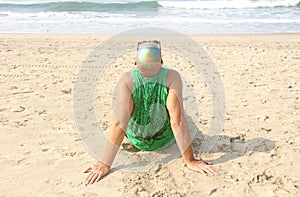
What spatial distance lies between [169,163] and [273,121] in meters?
1.47

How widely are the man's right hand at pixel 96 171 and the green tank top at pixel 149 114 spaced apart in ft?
1.28

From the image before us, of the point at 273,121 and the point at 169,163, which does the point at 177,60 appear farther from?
the point at 169,163

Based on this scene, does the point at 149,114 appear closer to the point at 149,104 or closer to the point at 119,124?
the point at 149,104

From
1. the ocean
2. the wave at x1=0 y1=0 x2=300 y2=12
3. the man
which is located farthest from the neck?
the wave at x1=0 y1=0 x2=300 y2=12

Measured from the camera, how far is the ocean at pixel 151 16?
12.7 meters

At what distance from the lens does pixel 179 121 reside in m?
3.02

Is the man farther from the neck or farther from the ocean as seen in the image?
the ocean

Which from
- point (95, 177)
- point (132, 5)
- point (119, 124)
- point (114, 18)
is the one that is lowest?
point (95, 177)

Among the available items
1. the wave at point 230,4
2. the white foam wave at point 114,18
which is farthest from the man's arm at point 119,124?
the wave at point 230,4

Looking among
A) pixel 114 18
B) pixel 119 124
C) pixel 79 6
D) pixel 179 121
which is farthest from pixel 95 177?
pixel 79 6

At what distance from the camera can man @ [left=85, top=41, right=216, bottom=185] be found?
297 cm

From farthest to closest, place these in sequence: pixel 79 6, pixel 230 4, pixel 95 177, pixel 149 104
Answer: pixel 230 4
pixel 79 6
pixel 149 104
pixel 95 177

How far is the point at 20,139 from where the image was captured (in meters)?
3.64

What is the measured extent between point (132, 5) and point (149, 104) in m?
16.0
